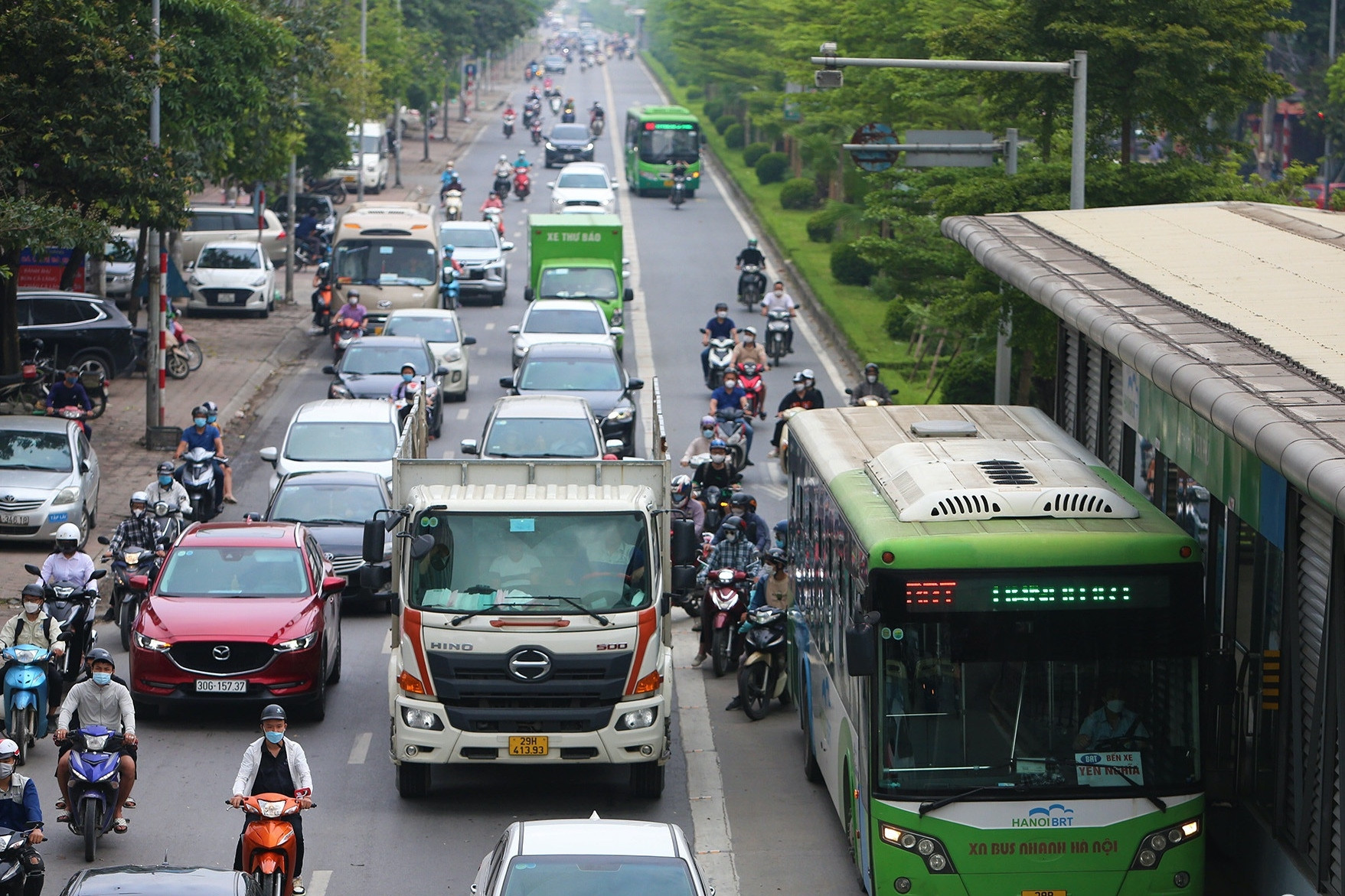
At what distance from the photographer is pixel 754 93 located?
69.0 meters

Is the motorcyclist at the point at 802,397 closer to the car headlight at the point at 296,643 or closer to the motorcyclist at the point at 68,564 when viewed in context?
the car headlight at the point at 296,643

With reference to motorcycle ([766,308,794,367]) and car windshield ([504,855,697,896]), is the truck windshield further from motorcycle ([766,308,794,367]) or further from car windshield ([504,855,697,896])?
motorcycle ([766,308,794,367])

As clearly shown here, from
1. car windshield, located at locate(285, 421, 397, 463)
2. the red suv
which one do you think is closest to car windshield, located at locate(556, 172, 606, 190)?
car windshield, located at locate(285, 421, 397, 463)

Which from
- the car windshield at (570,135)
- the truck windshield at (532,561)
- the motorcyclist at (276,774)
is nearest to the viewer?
the motorcyclist at (276,774)

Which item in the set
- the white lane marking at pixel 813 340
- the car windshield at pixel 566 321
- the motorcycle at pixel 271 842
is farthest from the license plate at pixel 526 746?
the white lane marking at pixel 813 340

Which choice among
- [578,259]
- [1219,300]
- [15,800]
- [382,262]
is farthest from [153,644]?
[578,259]

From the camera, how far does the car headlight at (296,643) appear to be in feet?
51.2

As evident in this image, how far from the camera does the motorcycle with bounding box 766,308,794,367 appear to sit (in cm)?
3603

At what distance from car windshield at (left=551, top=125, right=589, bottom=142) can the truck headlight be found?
64.0 m

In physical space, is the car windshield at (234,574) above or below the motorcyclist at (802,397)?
below

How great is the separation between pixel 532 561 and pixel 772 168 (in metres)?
56.0

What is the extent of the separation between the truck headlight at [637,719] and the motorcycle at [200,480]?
10.9 metres

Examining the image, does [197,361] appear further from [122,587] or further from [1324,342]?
[1324,342]

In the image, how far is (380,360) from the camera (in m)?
29.8
